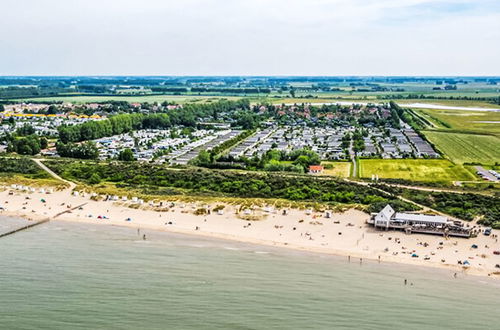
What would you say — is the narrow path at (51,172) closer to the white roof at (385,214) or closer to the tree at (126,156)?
the tree at (126,156)

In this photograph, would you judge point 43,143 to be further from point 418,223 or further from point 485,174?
point 485,174

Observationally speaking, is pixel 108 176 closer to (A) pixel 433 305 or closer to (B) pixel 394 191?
(B) pixel 394 191

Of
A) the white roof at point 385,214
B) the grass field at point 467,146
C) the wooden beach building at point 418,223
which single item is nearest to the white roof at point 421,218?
the wooden beach building at point 418,223

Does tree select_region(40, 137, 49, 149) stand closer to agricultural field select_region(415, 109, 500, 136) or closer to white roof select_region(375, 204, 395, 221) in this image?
white roof select_region(375, 204, 395, 221)

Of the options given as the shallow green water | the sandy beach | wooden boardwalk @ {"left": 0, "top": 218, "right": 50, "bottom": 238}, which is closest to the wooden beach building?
the sandy beach

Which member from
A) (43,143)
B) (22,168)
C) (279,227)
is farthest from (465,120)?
(22,168)
